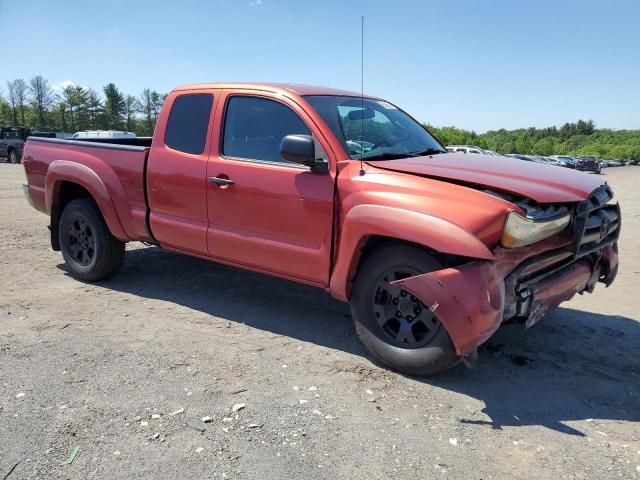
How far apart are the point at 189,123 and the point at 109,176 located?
3.39 ft

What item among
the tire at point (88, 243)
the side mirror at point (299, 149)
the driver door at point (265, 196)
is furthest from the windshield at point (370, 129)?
the tire at point (88, 243)

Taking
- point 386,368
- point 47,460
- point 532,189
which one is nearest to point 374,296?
point 386,368

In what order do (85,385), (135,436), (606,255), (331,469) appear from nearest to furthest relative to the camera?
1. (331,469)
2. (135,436)
3. (85,385)
4. (606,255)

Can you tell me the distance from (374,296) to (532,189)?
4.02 feet

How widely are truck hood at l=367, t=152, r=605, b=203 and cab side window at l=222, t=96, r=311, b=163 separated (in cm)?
82

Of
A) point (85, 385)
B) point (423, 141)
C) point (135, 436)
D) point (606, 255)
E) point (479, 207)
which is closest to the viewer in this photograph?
point (135, 436)

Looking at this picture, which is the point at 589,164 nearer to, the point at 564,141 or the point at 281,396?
the point at 281,396

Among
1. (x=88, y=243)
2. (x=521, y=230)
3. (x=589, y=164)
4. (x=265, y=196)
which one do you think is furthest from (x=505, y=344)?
(x=589, y=164)

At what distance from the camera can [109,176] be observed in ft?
17.1

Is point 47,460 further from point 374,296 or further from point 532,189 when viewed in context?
point 532,189

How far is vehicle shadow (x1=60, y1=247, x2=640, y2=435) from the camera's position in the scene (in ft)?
11.0

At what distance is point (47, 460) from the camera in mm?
2670

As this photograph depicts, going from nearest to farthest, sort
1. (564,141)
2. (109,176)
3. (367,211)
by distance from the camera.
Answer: (367,211)
(109,176)
(564,141)

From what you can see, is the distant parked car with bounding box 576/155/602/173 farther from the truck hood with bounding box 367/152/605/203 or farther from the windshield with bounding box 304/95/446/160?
the truck hood with bounding box 367/152/605/203
